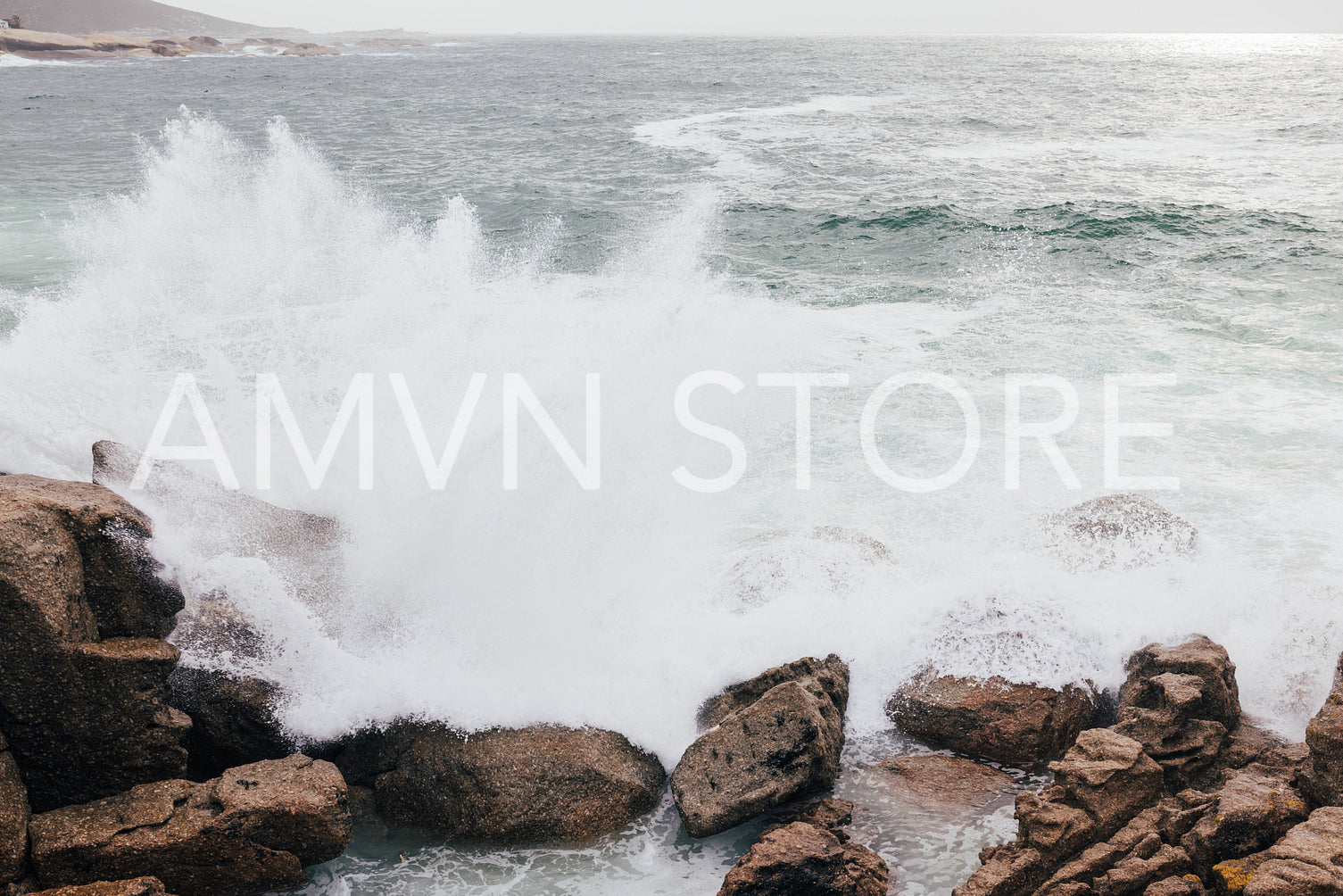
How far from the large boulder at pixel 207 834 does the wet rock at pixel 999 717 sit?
3.25m

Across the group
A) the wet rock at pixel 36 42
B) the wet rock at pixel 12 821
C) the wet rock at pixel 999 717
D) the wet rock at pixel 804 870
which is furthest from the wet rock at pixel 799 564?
the wet rock at pixel 36 42

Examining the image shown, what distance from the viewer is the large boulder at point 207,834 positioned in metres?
3.86

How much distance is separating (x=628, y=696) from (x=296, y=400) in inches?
218

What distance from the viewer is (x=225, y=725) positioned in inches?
188

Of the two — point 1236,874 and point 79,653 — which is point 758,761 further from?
point 79,653

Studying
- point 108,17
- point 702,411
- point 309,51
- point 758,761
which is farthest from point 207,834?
point 108,17

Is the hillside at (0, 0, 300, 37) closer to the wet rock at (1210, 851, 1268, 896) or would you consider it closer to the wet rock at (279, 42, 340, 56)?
the wet rock at (279, 42, 340, 56)

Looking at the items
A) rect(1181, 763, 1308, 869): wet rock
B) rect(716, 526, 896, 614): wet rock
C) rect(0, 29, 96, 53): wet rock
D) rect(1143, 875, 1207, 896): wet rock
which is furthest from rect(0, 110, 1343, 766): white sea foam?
rect(0, 29, 96, 53): wet rock

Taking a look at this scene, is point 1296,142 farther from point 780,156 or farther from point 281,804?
point 281,804

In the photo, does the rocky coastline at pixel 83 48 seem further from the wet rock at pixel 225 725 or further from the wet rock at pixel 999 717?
the wet rock at pixel 999 717

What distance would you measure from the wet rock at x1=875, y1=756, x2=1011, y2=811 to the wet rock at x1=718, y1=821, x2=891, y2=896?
673mm

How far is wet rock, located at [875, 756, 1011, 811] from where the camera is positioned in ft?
15.3

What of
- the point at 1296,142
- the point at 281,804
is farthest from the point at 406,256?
the point at 1296,142

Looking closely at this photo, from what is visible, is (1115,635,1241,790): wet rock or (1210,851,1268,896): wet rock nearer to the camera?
(1210,851,1268,896): wet rock
